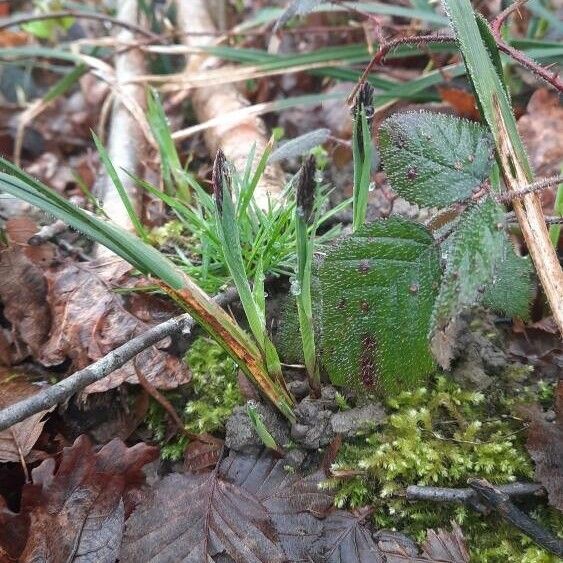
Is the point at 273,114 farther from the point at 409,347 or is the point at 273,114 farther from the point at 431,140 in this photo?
the point at 409,347

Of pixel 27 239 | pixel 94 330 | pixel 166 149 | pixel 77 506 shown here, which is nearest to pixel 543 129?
pixel 166 149

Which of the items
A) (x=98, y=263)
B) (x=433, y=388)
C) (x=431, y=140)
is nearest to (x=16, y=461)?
(x=98, y=263)

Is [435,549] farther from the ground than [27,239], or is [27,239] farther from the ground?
[27,239]

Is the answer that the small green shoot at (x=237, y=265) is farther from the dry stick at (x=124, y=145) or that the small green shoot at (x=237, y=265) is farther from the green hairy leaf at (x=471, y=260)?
the dry stick at (x=124, y=145)

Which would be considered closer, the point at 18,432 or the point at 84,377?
the point at 84,377

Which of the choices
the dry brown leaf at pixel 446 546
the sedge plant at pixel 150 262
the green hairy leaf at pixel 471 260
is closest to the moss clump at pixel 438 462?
the dry brown leaf at pixel 446 546

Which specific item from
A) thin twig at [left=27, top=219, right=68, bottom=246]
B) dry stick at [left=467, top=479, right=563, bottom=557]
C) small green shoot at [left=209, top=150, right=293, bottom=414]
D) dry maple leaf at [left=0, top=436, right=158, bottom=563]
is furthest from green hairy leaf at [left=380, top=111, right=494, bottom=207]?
thin twig at [left=27, top=219, right=68, bottom=246]

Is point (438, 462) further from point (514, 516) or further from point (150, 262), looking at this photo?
point (150, 262)
